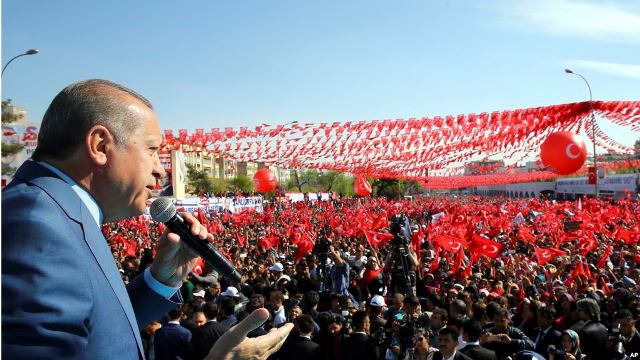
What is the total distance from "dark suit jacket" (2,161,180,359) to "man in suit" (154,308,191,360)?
5032mm

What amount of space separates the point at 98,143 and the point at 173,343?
16.9 ft

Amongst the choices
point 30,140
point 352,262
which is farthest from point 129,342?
point 30,140

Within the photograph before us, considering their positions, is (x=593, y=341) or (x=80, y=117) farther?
(x=593, y=341)

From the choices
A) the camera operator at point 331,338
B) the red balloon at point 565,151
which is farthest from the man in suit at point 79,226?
the red balloon at point 565,151

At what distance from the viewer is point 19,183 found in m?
1.33

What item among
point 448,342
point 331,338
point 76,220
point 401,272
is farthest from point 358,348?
point 401,272

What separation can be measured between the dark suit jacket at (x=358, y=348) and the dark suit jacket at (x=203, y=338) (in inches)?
56.4

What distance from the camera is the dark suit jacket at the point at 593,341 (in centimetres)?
666

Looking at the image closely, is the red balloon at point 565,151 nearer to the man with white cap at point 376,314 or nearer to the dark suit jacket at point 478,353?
the man with white cap at point 376,314

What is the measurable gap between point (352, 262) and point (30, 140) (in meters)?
35.2

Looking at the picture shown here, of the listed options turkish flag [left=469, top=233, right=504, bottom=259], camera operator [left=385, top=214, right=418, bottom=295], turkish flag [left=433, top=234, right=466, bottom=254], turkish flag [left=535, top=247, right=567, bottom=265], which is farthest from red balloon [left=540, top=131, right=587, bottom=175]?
camera operator [left=385, top=214, right=418, bottom=295]

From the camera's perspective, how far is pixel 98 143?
1457mm

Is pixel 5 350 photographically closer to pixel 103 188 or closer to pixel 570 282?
pixel 103 188

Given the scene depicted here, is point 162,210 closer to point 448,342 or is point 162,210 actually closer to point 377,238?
point 448,342
